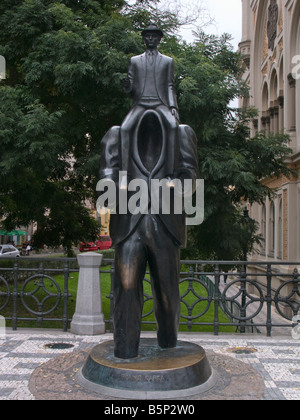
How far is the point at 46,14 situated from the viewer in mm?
10711

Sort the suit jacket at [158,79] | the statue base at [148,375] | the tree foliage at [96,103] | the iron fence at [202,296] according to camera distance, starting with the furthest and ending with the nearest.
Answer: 1. the tree foliage at [96,103]
2. the iron fence at [202,296]
3. the suit jacket at [158,79]
4. the statue base at [148,375]

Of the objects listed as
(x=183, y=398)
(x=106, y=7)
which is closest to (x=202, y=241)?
(x=106, y=7)

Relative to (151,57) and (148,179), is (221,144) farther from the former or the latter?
(148,179)

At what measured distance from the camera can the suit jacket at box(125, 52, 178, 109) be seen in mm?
5043

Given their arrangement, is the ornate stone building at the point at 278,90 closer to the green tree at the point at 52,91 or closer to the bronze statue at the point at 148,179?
the green tree at the point at 52,91

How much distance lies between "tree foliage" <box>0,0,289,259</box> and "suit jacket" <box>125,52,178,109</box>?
433 centimetres

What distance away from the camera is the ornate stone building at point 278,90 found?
2031 cm

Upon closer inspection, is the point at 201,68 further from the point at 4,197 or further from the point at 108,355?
the point at 108,355

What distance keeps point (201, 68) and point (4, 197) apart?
6.06 meters

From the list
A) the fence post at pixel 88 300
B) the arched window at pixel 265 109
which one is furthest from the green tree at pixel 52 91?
the arched window at pixel 265 109

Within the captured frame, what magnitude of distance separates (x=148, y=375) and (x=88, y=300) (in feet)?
14.2

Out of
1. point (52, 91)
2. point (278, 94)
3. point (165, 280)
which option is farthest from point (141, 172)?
point (278, 94)

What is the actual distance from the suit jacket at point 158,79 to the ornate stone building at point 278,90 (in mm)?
12411

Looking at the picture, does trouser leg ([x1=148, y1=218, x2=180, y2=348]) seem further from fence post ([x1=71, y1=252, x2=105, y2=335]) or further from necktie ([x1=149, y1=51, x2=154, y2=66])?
fence post ([x1=71, y1=252, x2=105, y2=335])
